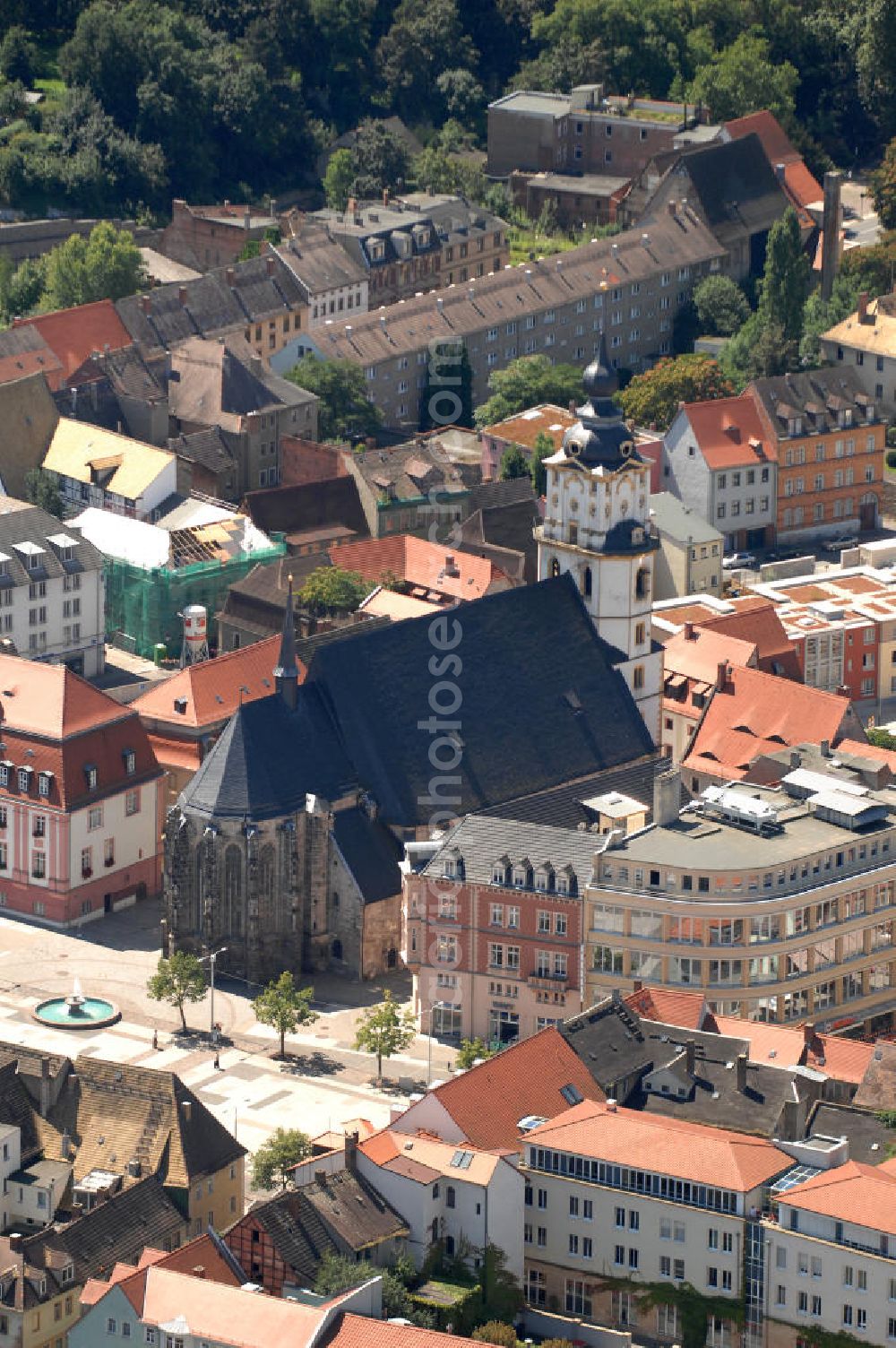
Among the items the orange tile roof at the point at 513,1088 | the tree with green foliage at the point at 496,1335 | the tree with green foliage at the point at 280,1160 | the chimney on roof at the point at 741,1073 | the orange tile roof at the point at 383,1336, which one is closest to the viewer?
the orange tile roof at the point at 383,1336

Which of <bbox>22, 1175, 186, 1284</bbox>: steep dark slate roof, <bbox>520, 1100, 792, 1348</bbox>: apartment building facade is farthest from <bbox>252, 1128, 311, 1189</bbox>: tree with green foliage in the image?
<bbox>520, 1100, 792, 1348</bbox>: apartment building facade

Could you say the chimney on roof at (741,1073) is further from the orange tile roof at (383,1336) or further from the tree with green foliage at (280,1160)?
the orange tile roof at (383,1336)

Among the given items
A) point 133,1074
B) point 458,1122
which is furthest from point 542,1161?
point 133,1074

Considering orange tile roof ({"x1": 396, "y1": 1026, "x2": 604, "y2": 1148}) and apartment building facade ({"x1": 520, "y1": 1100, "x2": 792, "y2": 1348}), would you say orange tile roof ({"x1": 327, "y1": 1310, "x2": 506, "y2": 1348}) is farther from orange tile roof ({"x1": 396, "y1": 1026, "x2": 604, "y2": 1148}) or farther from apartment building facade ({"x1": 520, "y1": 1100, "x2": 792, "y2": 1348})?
orange tile roof ({"x1": 396, "y1": 1026, "x2": 604, "y2": 1148})

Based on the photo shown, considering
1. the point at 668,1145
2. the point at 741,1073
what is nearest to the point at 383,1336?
the point at 668,1145

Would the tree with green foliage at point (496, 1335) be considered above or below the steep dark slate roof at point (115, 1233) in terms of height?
below

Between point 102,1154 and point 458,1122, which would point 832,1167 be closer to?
point 458,1122

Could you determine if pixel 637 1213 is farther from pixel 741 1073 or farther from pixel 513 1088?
pixel 741 1073

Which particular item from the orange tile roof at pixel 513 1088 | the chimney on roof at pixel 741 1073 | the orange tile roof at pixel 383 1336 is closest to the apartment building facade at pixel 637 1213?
the orange tile roof at pixel 513 1088
